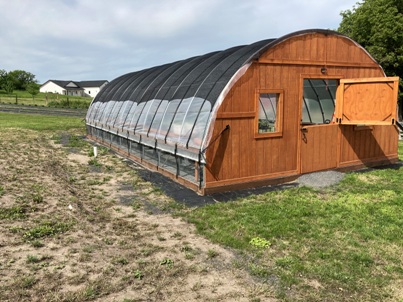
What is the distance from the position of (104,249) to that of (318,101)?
11190 millimetres

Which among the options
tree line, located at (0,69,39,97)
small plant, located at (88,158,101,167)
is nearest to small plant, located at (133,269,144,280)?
small plant, located at (88,158,101,167)

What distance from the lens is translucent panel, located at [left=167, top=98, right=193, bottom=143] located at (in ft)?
35.2

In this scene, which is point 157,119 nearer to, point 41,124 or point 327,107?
point 327,107

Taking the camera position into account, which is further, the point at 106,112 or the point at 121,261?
the point at 106,112

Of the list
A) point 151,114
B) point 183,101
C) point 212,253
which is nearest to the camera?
point 212,253

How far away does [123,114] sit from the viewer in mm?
16641

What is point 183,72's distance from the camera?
13.4 meters

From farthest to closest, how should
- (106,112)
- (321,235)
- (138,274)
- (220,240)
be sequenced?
1. (106,112)
2. (321,235)
3. (220,240)
4. (138,274)

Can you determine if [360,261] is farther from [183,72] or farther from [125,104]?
[125,104]

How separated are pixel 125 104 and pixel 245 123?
8.98 metres

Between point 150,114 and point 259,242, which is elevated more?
point 150,114

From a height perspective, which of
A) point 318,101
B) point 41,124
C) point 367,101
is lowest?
point 41,124

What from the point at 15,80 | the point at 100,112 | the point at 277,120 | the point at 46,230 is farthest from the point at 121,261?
the point at 15,80

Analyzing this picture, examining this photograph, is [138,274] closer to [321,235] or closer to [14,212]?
[321,235]
